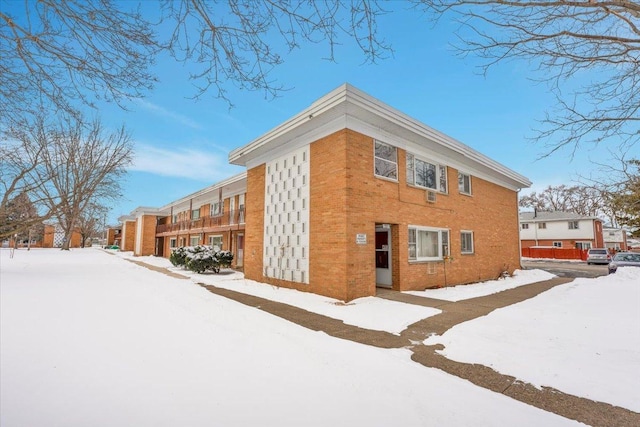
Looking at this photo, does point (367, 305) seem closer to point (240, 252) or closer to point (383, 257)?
point (383, 257)

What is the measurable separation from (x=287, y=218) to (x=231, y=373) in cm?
791

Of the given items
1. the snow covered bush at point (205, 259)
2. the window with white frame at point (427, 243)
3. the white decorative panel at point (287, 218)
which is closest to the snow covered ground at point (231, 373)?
the white decorative panel at point (287, 218)

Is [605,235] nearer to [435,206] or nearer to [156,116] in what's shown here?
[435,206]

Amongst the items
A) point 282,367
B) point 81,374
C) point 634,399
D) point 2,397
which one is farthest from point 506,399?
point 2,397

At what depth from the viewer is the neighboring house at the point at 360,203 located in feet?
30.5

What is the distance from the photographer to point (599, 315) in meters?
7.59

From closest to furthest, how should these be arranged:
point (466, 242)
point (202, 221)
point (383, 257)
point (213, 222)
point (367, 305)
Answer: point (367, 305) → point (383, 257) → point (466, 242) → point (213, 222) → point (202, 221)

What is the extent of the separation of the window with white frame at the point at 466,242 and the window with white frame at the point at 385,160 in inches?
212

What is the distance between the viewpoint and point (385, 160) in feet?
35.0

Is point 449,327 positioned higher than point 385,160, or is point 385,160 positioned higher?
point 385,160

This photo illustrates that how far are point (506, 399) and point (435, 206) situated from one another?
9664mm

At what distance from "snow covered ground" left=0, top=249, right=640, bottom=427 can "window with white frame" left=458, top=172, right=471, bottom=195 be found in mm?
8012

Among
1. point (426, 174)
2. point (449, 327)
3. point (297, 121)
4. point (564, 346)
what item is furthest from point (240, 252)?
point (564, 346)

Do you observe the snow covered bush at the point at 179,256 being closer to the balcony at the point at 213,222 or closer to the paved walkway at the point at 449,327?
the balcony at the point at 213,222
